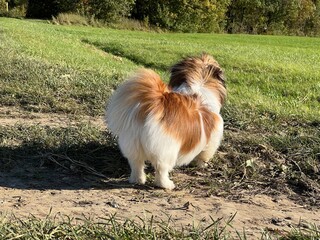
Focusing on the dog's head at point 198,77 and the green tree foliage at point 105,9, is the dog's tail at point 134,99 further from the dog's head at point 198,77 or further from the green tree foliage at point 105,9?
the green tree foliage at point 105,9

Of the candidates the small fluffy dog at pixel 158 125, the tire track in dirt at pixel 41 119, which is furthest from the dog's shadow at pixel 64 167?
the tire track in dirt at pixel 41 119

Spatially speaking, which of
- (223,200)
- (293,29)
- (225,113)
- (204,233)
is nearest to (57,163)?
(223,200)

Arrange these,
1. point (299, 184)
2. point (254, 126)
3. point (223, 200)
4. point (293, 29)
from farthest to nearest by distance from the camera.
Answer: point (293, 29), point (254, 126), point (299, 184), point (223, 200)

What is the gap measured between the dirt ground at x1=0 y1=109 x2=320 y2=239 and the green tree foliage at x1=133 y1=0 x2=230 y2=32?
40.0 metres

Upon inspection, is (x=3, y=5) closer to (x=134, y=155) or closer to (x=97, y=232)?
(x=134, y=155)

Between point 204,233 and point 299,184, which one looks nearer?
point 204,233

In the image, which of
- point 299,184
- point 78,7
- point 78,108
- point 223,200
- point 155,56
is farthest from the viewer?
point 78,7

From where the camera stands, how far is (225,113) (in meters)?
5.93

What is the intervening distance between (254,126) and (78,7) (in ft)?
126

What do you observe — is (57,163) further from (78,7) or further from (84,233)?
(78,7)

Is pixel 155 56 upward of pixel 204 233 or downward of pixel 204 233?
downward

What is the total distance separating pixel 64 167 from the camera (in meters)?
4.30

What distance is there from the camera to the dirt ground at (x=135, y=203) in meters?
3.32

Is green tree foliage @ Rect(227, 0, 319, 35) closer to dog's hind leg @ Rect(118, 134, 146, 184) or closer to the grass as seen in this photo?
dog's hind leg @ Rect(118, 134, 146, 184)
